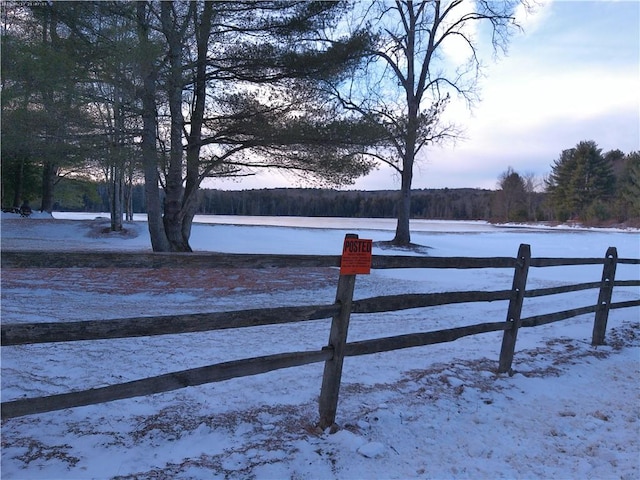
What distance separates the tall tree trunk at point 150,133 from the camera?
33.7ft

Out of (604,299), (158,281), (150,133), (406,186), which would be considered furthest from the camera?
(406,186)

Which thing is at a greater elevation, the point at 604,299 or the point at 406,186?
the point at 406,186

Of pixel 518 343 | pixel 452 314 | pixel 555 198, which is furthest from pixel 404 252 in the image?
pixel 555 198

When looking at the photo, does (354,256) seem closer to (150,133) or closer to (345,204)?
(150,133)

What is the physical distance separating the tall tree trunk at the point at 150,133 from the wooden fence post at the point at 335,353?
28.0ft

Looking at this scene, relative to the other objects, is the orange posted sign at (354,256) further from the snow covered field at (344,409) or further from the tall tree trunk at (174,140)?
the tall tree trunk at (174,140)

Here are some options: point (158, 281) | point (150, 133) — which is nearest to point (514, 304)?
point (158, 281)

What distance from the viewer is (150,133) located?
12.2 meters

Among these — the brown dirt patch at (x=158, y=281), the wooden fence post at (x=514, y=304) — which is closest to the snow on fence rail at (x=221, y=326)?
the wooden fence post at (x=514, y=304)

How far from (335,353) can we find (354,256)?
76 centimetres

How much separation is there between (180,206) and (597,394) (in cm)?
1220

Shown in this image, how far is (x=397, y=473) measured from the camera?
3.02 m

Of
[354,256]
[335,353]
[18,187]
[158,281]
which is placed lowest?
[158,281]

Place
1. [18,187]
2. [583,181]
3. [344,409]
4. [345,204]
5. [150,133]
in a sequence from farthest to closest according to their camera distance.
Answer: [345,204]
[583,181]
[18,187]
[150,133]
[344,409]
